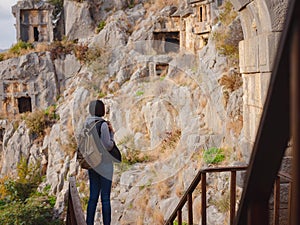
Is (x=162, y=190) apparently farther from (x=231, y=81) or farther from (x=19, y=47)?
(x=19, y=47)

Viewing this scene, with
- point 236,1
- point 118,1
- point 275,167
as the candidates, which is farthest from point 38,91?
point 275,167

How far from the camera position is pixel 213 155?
894 centimetres

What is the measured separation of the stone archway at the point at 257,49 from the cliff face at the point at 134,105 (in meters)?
3.27

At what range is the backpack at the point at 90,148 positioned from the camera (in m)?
3.54

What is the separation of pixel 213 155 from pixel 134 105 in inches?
181

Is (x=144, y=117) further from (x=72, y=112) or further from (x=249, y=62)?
(x=249, y=62)

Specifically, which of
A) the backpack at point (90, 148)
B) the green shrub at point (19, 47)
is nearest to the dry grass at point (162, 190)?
the backpack at point (90, 148)

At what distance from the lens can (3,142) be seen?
16703mm

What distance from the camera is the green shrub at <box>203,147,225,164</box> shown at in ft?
28.6

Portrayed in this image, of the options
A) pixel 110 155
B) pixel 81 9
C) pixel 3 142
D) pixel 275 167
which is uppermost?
pixel 81 9

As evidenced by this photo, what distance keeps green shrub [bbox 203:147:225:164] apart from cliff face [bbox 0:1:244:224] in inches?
5.7

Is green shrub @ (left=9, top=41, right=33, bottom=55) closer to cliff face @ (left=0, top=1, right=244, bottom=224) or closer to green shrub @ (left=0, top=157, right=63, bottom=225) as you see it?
cliff face @ (left=0, top=1, right=244, bottom=224)

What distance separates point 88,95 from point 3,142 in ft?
14.6

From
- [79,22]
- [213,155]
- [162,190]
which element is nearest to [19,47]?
[79,22]
